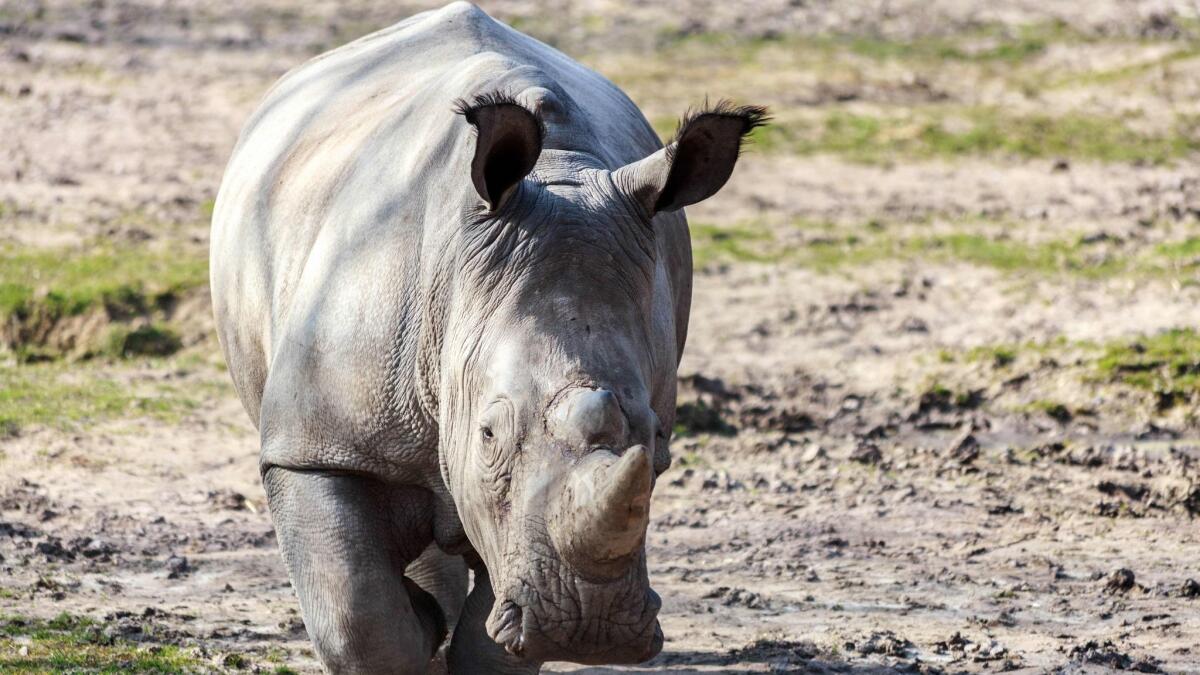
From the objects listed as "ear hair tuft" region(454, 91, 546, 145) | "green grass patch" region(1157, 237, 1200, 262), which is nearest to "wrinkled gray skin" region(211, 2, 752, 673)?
"ear hair tuft" region(454, 91, 546, 145)

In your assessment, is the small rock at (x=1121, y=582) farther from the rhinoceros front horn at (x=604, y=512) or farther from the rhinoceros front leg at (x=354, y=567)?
the rhinoceros front horn at (x=604, y=512)

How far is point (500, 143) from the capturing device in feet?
13.2

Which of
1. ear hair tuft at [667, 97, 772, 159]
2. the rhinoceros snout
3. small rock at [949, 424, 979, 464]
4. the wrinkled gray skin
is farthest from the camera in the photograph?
small rock at [949, 424, 979, 464]

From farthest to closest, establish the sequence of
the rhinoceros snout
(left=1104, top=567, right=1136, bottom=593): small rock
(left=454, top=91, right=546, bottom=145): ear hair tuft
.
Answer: (left=1104, top=567, right=1136, bottom=593): small rock < (left=454, top=91, right=546, bottom=145): ear hair tuft < the rhinoceros snout

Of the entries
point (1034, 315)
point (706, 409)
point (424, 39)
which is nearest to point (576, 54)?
point (1034, 315)

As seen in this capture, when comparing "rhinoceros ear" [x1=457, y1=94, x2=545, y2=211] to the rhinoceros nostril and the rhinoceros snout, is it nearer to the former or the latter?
the rhinoceros snout

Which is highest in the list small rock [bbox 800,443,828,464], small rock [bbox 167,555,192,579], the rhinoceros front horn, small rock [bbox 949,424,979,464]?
the rhinoceros front horn

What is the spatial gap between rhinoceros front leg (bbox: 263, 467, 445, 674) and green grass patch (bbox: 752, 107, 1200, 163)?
9.72 m

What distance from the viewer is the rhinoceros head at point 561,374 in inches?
143

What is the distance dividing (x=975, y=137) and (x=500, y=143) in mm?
10816

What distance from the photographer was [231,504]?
24.3 feet

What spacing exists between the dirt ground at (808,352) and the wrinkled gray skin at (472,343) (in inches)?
44.8

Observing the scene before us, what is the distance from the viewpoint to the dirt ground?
618cm

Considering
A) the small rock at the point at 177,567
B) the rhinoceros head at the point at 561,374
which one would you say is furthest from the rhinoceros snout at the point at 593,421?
the small rock at the point at 177,567
